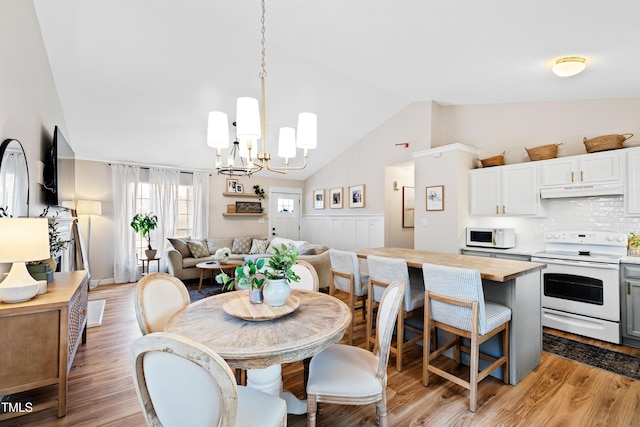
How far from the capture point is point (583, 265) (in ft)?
9.98

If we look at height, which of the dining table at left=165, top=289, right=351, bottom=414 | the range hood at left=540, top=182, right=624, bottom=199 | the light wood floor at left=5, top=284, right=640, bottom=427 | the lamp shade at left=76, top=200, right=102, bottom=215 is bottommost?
the light wood floor at left=5, top=284, right=640, bottom=427

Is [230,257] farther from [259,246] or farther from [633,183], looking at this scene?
[633,183]

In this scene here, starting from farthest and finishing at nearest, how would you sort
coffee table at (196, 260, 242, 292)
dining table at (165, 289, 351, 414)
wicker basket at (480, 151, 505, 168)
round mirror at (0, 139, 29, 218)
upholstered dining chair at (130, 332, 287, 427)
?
coffee table at (196, 260, 242, 292)
wicker basket at (480, 151, 505, 168)
round mirror at (0, 139, 29, 218)
dining table at (165, 289, 351, 414)
upholstered dining chair at (130, 332, 287, 427)

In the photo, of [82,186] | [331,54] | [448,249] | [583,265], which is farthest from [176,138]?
[583,265]

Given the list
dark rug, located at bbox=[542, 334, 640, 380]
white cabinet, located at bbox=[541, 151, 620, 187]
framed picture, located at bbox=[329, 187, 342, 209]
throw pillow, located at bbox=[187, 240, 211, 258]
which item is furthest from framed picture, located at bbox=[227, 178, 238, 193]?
dark rug, located at bbox=[542, 334, 640, 380]

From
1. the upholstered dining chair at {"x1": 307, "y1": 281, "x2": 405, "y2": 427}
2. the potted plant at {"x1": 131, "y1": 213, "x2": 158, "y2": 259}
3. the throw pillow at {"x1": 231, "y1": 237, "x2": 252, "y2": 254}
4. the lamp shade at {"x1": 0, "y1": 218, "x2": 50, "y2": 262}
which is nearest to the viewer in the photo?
the upholstered dining chair at {"x1": 307, "y1": 281, "x2": 405, "y2": 427}

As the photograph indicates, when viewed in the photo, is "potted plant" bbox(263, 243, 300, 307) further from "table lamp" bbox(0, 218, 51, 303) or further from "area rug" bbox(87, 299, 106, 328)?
"area rug" bbox(87, 299, 106, 328)

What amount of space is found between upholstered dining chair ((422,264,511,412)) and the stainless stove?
1485 millimetres

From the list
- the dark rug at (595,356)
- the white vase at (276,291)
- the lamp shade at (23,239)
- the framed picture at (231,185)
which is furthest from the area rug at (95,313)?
the dark rug at (595,356)

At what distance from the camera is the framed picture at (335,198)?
6493 mm

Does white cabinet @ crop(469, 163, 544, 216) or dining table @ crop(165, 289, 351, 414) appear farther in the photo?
white cabinet @ crop(469, 163, 544, 216)

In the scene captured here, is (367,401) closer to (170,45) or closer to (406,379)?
(406,379)

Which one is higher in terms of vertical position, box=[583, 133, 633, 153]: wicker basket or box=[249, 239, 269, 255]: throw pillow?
box=[583, 133, 633, 153]: wicker basket

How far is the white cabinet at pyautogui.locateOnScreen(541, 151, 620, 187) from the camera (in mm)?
3064
